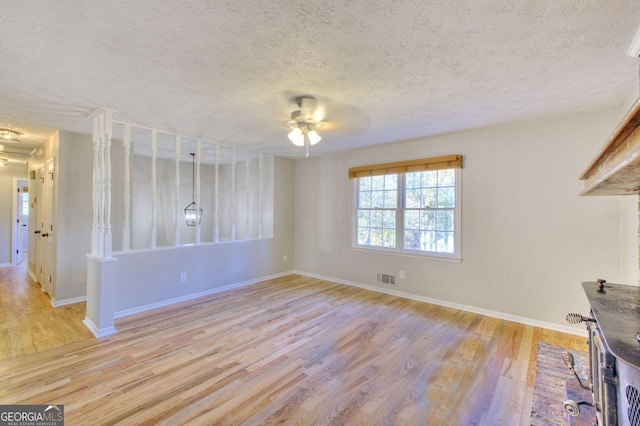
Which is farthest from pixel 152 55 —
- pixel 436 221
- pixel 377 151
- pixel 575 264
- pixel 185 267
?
pixel 575 264

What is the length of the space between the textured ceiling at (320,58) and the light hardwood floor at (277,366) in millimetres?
2443

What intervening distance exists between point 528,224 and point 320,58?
10.4 feet

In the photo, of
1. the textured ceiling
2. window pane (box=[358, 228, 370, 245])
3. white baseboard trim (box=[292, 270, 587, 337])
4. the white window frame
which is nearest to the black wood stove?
the textured ceiling

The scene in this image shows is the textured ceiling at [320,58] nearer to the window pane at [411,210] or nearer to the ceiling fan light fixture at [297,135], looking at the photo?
the ceiling fan light fixture at [297,135]

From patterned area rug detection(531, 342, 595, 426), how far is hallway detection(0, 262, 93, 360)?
4093 millimetres

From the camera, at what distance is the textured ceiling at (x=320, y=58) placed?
1.55m

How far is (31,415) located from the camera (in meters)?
1.88

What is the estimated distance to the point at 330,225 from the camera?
5512 millimetres

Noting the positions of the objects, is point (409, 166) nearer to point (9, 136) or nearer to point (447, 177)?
point (447, 177)

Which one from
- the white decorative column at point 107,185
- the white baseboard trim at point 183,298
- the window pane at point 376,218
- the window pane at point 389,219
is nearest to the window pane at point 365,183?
the window pane at point 376,218

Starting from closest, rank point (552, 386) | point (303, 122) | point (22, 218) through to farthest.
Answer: point (552, 386) < point (303, 122) < point (22, 218)

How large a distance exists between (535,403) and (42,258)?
668 cm

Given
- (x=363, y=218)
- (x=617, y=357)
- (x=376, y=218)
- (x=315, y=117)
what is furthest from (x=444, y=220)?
(x=617, y=357)

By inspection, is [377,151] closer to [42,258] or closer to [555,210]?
[555,210]
